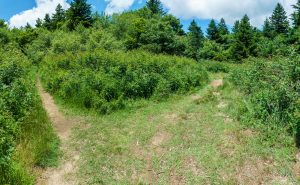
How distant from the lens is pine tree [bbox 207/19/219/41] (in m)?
49.7

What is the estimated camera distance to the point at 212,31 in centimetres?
4988

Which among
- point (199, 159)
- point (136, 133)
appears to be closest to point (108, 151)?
point (136, 133)

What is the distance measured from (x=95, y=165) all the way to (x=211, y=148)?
9.84 ft

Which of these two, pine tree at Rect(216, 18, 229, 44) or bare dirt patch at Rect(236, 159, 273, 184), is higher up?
pine tree at Rect(216, 18, 229, 44)

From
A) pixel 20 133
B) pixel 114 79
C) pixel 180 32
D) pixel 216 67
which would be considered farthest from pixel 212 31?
pixel 20 133

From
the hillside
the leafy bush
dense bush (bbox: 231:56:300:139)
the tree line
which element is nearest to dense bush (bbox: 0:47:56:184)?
the hillside

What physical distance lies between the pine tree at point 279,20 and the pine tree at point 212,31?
786cm

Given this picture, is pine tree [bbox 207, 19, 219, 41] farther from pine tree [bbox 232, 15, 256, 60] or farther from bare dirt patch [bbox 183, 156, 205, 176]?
bare dirt patch [bbox 183, 156, 205, 176]

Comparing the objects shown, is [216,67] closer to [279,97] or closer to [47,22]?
[279,97]

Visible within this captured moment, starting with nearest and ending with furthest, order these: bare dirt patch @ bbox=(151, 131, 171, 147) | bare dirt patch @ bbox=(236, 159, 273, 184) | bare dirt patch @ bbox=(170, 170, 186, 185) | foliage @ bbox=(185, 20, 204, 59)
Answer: bare dirt patch @ bbox=(236, 159, 273, 184), bare dirt patch @ bbox=(170, 170, 186, 185), bare dirt patch @ bbox=(151, 131, 171, 147), foliage @ bbox=(185, 20, 204, 59)

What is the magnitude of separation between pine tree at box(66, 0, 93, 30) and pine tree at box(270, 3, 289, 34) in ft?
78.7

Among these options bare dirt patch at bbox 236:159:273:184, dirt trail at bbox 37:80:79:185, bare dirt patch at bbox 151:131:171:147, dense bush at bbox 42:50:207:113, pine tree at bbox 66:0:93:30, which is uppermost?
pine tree at bbox 66:0:93:30

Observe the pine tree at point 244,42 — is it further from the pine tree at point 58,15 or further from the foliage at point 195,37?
the pine tree at point 58,15

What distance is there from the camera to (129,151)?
921 centimetres
